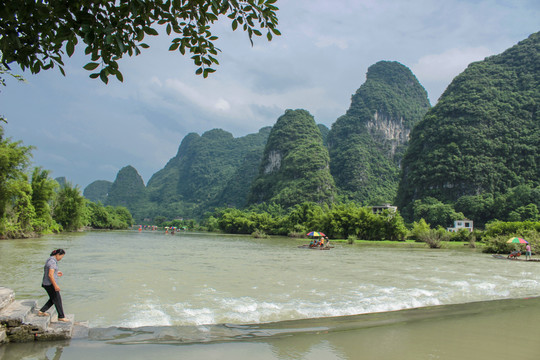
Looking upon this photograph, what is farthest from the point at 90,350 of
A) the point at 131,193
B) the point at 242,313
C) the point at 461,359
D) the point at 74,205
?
the point at 131,193

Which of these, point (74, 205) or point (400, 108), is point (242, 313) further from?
point (400, 108)

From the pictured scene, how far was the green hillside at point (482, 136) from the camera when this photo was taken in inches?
2788

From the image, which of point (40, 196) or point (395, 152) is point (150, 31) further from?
point (395, 152)

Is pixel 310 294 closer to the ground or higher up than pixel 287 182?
closer to the ground

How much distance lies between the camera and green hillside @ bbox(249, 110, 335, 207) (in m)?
97.7

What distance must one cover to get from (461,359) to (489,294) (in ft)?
20.5

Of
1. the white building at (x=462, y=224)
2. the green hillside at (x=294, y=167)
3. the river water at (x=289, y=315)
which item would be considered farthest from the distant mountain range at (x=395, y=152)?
the river water at (x=289, y=315)

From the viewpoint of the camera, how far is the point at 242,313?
6.77 metres

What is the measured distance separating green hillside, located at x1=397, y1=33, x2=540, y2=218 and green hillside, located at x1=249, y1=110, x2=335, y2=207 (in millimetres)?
22401

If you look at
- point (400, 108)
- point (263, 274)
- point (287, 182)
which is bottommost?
point (263, 274)

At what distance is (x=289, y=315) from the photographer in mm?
6648

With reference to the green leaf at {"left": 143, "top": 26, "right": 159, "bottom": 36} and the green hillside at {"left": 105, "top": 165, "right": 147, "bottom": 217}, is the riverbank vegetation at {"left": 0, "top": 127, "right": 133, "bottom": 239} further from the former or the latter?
the green hillside at {"left": 105, "top": 165, "right": 147, "bottom": 217}

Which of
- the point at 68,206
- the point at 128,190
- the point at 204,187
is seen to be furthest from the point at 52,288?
the point at 128,190

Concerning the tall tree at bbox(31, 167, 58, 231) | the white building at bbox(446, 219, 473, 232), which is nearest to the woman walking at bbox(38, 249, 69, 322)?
the tall tree at bbox(31, 167, 58, 231)
